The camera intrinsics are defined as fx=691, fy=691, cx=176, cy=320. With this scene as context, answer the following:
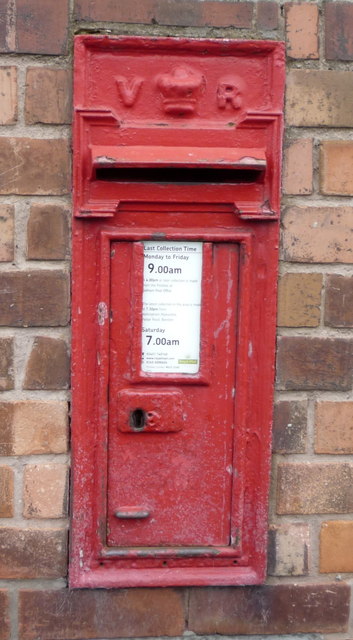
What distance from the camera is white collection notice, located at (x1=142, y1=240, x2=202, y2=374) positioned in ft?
4.77

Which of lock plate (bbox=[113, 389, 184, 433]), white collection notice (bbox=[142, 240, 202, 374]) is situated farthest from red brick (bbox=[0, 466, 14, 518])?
white collection notice (bbox=[142, 240, 202, 374])

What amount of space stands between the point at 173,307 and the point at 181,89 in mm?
445

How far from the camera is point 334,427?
1.55 meters

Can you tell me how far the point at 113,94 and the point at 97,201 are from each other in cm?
22

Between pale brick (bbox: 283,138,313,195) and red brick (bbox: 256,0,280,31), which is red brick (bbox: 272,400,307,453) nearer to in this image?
pale brick (bbox: 283,138,313,195)

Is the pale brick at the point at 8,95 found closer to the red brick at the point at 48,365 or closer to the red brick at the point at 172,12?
the red brick at the point at 172,12

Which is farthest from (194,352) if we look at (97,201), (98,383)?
(97,201)

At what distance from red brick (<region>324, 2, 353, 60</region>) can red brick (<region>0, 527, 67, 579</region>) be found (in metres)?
1.20

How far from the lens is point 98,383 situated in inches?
57.9

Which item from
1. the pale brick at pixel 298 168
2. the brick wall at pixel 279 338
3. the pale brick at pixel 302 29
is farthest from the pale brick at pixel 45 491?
→ the pale brick at pixel 302 29

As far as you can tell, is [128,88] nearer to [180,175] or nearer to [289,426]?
[180,175]

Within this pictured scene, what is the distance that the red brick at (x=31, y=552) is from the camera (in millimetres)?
1537

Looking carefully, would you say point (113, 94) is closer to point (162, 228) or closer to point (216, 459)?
point (162, 228)

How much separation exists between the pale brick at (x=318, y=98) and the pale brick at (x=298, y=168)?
46 mm
